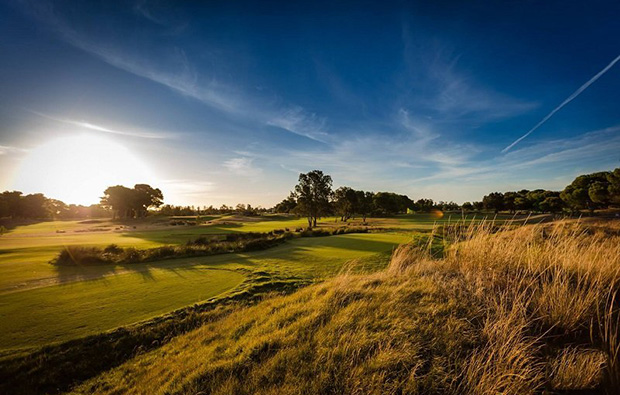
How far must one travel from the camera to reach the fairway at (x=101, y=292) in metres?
5.94

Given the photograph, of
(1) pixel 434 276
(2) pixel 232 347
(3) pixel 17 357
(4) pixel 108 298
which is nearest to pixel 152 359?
(2) pixel 232 347

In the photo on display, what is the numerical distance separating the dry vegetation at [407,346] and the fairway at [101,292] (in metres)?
2.71

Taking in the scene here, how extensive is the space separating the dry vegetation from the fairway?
2.71 meters

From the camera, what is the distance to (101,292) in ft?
27.8

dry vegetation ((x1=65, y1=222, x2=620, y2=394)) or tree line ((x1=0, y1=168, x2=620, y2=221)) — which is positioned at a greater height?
tree line ((x1=0, y1=168, x2=620, y2=221))

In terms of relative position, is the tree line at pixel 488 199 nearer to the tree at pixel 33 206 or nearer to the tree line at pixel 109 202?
the tree line at pixel 109 202

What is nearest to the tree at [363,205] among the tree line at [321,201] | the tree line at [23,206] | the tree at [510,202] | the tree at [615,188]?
the tree line at [321,201]

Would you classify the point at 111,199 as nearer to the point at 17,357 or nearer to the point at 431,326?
the point at 17,357

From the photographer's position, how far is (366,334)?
3729mm

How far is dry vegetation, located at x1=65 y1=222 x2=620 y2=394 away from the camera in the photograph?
2.84m

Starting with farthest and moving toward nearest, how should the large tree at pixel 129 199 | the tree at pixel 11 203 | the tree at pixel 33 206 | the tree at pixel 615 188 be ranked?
the large tree at pixel 129 199 → the tree at pixel 33 206 → the tree at pixel 615 188 → the tree at pixel 11 203

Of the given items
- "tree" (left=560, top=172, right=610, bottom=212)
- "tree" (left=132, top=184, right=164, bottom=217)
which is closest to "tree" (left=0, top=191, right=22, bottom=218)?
"tree" (left=132, top=184, right=164, bottom=217)

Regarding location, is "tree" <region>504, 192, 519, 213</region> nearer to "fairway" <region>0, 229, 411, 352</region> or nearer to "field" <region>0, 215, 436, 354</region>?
"field" <region>0, 215, 436, 354</region>

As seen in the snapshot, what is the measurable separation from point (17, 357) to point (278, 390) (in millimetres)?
6231
